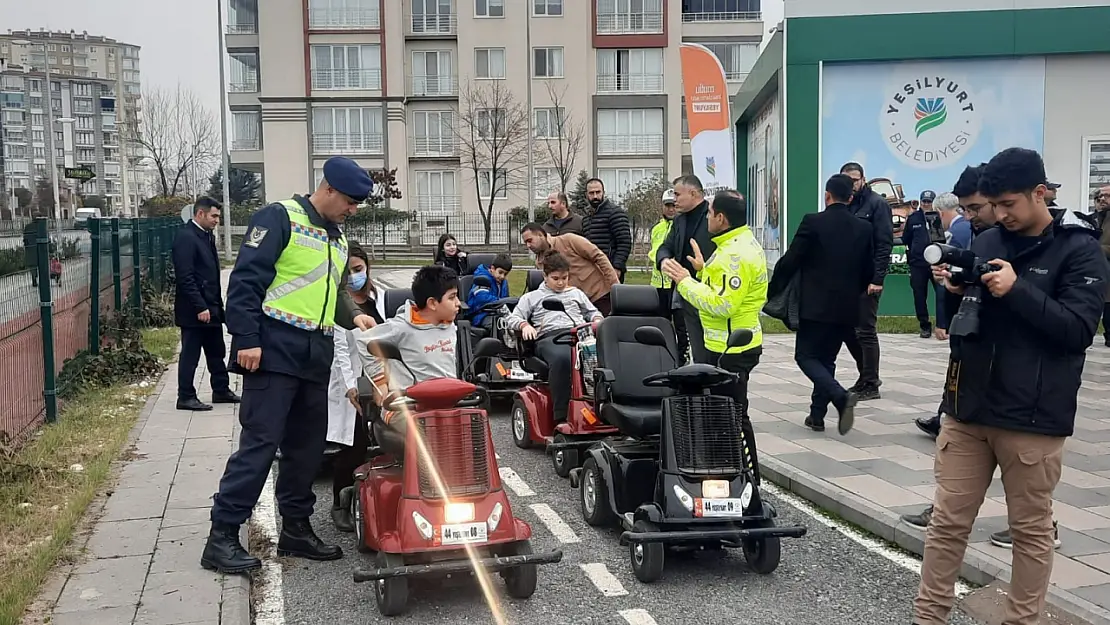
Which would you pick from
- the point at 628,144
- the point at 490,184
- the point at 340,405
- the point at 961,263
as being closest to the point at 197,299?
the point at 340,405

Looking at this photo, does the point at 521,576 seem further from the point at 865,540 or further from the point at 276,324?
the point at 865,540

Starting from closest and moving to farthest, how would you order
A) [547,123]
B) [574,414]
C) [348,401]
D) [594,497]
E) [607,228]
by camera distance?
[594,497]
[348,401]
[574,414]
[607,228]
[547,123]

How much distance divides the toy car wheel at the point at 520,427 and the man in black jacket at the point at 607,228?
2844 mm

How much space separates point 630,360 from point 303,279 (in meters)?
2.33

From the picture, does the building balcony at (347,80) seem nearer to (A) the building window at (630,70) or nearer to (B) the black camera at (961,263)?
(A) the building window at (630,70)

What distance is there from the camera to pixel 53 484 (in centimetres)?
659

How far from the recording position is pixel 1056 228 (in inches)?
155

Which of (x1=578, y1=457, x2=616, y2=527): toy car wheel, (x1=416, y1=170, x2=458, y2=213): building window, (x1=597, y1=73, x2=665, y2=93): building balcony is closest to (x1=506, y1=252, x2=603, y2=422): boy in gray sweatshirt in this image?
(x1=578, y1=457, x2=616, y2=527): toy car wheel

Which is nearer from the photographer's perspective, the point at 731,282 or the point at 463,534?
the point at 463,534

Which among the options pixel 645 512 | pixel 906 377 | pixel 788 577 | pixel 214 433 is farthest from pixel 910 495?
pixel 214 433

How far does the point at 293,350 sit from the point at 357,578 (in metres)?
1.28

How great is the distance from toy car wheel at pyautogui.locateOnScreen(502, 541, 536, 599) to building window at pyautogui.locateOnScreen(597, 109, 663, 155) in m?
45.9

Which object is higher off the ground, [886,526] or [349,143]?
[349,143]

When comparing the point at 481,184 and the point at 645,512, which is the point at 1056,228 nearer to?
the point at 645,512
